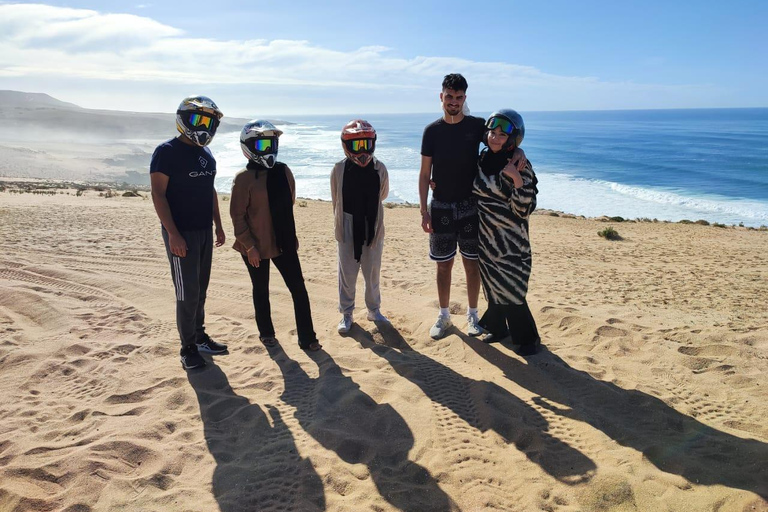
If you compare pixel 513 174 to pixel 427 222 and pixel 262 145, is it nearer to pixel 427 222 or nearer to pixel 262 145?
pixel 427 222

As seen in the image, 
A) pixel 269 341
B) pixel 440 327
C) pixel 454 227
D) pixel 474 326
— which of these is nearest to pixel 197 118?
pixel 269 341

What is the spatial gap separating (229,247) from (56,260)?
257 centimetres

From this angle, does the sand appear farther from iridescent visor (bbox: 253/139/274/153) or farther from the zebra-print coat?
iridescent visor (bbox: 253/139/274/153)

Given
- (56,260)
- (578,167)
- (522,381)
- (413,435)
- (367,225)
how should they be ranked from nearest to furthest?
(413,435)
(522,381)
(367,225)
(56,260)
(578,167)

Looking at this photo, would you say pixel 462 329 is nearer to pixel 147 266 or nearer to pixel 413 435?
pixel 413 435

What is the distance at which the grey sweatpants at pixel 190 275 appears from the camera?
12.7 ft

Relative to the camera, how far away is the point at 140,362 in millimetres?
4113

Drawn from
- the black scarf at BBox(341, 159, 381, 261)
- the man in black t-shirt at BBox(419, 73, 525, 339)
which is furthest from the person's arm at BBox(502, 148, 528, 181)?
the black scarf at BBox(341, 159, 381, 261)

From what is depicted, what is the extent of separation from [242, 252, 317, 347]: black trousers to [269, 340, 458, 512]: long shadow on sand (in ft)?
1.19

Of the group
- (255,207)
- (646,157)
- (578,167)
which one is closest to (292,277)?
(255,207)

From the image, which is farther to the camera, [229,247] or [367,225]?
[229,247]

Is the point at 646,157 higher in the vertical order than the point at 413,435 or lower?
higher

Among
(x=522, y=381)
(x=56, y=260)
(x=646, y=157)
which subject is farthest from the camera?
(x=646, y=157)

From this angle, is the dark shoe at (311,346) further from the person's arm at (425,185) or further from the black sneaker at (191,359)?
the person's arm at (425,185)
